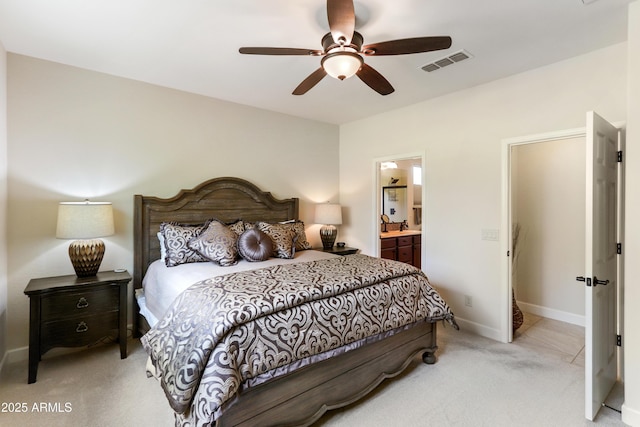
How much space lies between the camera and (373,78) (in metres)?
2.33

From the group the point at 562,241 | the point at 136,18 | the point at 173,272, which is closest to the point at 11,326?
the point at 173,272

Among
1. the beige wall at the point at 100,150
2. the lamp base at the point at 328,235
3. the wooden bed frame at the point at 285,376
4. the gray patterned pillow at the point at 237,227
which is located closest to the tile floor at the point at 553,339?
the wooden bed frame at the point at 285,376

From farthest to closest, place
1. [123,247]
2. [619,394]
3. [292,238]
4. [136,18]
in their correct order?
1. [292,238]
2. [123,247]
3. [619,394]
4. [136,18]

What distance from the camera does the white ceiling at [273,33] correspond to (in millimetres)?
2057

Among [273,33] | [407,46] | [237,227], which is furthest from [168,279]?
[407,46]

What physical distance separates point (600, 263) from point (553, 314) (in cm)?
231

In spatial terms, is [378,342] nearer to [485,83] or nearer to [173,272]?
[173,272]

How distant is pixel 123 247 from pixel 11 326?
1.05m

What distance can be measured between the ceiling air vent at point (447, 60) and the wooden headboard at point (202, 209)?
7.74ft

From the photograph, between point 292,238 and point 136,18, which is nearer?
point 136,18

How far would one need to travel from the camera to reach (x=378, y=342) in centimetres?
234

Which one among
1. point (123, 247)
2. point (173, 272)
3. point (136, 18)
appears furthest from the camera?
point (123, 247)

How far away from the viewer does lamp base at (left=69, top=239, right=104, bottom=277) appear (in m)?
2.79

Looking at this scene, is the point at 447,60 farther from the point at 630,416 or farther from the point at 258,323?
the point at 630,416
